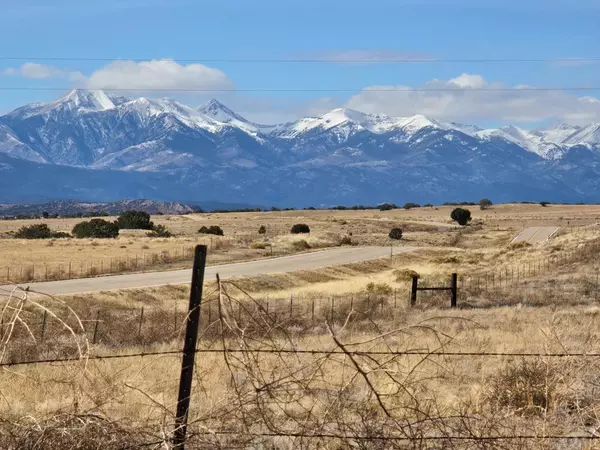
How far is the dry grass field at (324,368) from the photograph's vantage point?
8.48 m

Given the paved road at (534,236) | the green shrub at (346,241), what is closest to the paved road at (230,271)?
the green shrub at (346,241)

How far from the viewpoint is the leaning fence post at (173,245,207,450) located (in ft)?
26.4

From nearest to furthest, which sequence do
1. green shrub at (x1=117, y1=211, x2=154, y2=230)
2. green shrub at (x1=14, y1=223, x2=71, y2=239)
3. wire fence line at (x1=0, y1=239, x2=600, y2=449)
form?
wire fence line at (x1=0, y1=239, x2=600, y2=449)
green shrub at (x1=14, y1=223, x2=71, y2=239)
green shrub at (x1=117, y1=211, x2=154, y2=230)

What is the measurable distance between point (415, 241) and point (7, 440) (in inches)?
3623

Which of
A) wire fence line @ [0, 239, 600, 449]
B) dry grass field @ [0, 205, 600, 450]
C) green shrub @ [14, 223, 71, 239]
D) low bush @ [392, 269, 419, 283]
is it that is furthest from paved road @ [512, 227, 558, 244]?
wire fence line @ [0, 239, 600, 449]

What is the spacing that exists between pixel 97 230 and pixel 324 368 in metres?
81.8

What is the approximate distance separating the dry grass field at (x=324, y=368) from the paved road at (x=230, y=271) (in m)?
2.29

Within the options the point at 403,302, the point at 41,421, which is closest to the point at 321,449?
the point at 41,421

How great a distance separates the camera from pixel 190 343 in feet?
26.7

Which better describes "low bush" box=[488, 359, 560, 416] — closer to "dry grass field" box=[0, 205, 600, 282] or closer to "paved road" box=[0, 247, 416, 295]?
"paved road" box=[0, 247, 416, 295]

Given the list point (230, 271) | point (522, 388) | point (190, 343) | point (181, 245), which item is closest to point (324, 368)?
point (522, 388)

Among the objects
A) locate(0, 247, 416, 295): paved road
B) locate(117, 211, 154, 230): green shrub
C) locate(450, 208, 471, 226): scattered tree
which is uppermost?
locate(450, 208, 471, 226): scattered tree

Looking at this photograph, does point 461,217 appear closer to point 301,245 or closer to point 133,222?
point 133,222

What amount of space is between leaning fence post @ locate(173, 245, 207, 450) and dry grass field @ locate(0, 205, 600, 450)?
215 mm
